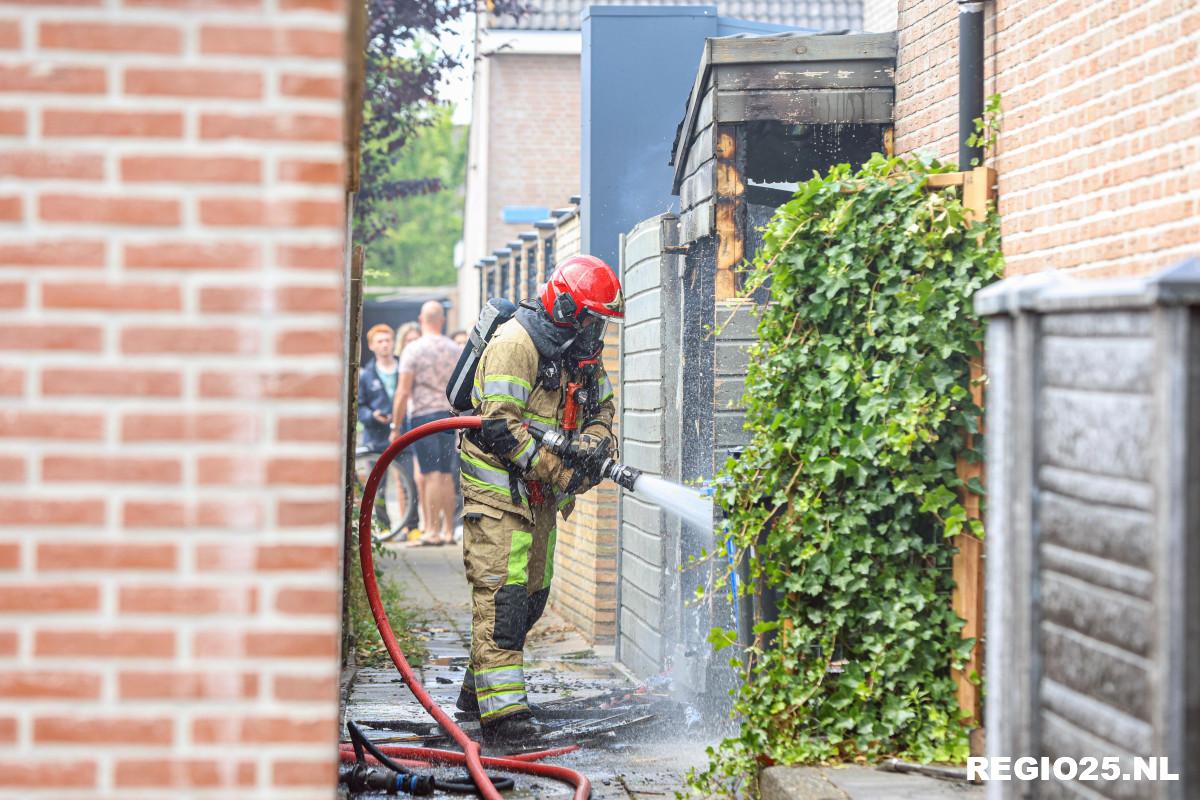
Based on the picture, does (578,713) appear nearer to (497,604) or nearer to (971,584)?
(497,604)

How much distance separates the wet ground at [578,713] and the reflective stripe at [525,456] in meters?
1.16

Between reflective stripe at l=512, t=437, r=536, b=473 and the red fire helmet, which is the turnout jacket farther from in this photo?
the red fire helmet

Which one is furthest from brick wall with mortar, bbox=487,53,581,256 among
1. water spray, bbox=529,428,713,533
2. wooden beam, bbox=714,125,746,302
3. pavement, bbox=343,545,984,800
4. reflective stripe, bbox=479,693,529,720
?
reflective stripe, bbox=479,693,529,720

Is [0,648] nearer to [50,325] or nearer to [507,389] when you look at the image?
[50,325]

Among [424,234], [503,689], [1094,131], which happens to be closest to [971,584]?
[1094,131]

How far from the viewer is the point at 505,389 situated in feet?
21.8

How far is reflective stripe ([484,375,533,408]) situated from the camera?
262 inches

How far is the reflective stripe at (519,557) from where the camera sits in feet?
22.0

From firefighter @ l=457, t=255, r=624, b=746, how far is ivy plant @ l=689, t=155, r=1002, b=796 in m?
1.58

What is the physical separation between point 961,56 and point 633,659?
3704mm

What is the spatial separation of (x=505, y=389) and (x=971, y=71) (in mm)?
2349

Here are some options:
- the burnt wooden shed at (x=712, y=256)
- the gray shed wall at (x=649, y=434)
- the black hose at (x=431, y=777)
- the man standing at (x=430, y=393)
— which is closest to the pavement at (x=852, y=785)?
the black hose at (x=431, y=777)

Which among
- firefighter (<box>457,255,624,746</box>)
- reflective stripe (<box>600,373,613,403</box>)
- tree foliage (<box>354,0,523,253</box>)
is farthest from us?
tree foliage (<box>354,0,523,253</box>)

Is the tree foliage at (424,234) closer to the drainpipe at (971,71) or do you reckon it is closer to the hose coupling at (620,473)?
the hose coupling at (620,473)
